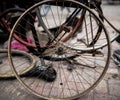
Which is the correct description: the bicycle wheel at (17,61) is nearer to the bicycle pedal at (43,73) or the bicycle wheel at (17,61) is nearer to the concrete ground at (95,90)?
the bicycle pedal at (43,73)

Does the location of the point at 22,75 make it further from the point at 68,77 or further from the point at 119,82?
the point at 119,82

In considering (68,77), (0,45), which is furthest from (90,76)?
(0,45)

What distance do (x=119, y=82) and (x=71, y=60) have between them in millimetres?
835

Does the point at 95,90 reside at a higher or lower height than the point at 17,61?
lower

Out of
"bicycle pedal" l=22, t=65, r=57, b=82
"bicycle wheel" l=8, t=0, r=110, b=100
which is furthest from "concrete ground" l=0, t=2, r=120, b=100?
"bicycle pedal" l=22, t=65, r=57, b=82

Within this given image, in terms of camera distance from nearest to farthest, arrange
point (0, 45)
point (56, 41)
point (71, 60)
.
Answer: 1. point (56, 41)
2. point (71, 60)
3. point (0, 45)

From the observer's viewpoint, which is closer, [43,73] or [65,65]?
[43,73]

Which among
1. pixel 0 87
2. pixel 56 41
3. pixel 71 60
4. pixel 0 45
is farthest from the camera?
pixel 0 45

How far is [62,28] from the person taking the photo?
2.86m

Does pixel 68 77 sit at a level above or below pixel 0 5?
Result: below

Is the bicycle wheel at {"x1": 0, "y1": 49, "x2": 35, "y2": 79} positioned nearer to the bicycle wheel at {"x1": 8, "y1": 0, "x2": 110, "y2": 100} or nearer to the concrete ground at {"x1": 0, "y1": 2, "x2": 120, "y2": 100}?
the bicycle wheel at {"x1": 8, "y1": 0, "x2": 110, "y2": 100}

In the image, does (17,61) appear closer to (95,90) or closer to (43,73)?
(43,73)

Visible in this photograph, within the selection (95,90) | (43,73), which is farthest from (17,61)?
(95,90)

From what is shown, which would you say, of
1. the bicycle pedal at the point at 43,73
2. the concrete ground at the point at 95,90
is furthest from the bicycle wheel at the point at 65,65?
the concrete ground at the point at 95,90
